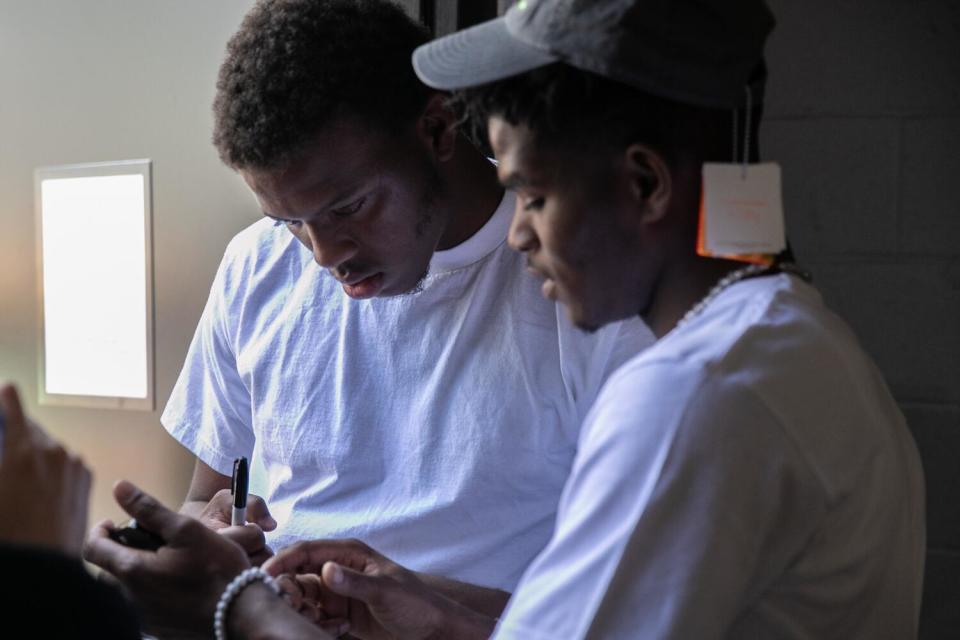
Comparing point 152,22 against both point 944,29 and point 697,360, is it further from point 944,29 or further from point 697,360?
point 697,360

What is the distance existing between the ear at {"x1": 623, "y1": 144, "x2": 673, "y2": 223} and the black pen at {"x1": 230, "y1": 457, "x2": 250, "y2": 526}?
667mm

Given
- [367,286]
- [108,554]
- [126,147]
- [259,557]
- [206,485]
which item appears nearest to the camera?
[108,554]

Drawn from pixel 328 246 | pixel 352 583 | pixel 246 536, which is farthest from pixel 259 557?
pixel 328 246

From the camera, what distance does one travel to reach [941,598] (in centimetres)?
156

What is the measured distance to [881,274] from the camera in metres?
1.58

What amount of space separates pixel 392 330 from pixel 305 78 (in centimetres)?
38

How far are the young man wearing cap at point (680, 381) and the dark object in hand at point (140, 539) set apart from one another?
0.44 m

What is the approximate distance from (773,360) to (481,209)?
0.78 meters

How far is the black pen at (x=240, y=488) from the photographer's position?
49.3 inches

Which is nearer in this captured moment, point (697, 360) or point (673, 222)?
point (697, 360)

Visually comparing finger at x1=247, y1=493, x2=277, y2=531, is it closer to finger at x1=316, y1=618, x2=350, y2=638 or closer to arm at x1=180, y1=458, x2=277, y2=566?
arm at x1=180, y1=458, x2=277, y2=566

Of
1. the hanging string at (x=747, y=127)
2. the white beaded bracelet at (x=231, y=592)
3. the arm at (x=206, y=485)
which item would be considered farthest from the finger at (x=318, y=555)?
the hanging string at (x=747, y=127)

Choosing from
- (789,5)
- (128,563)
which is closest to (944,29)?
(789,5)

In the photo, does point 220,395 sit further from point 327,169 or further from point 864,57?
point 864,57
